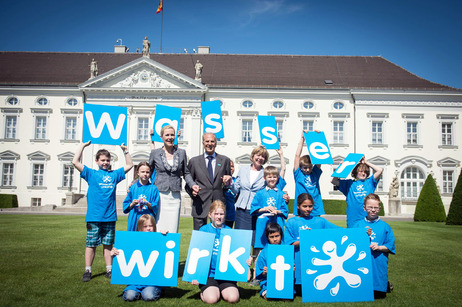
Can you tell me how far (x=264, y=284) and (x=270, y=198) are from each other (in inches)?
52.5

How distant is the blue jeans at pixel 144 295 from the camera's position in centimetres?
483

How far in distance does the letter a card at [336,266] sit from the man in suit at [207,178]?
69.0 inches

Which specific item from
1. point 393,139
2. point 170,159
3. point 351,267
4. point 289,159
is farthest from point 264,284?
point 393,139

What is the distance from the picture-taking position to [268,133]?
27.1 ft

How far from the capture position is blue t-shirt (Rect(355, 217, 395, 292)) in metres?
5.21

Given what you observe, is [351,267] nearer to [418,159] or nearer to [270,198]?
[270,198]

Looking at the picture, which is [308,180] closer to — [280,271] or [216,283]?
[280,271]

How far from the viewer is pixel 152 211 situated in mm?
5934

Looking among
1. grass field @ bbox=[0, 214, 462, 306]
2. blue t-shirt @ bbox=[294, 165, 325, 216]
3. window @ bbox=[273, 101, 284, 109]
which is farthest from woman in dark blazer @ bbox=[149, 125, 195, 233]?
window @ bbox=[273, 101, 284, 109]

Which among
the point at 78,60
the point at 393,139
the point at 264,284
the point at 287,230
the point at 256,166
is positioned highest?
the point at 78,60

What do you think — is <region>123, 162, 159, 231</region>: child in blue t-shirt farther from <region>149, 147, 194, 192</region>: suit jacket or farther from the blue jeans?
the blue jeans

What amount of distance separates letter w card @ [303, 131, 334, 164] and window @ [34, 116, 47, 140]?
97.6ft

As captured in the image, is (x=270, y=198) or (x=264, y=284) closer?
(x=264, y=284)

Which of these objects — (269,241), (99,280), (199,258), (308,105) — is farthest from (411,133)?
(99,280)
